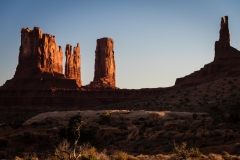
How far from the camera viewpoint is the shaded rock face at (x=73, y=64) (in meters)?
128

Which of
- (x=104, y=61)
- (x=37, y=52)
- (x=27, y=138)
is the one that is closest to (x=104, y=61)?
(x=104, y=61)

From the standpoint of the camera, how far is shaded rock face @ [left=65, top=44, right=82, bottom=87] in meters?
128

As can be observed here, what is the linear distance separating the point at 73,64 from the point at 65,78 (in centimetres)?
2496

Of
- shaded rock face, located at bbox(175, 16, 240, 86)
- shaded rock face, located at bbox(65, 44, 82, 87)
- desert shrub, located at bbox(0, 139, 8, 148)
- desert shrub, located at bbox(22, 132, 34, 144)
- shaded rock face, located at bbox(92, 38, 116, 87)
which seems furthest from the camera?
shaded rock face, located at bbox(65, 44, 82, 87)

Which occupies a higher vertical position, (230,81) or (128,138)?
(230,81)

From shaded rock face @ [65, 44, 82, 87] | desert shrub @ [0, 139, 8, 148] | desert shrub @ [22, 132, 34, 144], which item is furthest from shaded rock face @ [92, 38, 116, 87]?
desert shrub @ [0, 139, 8, 148]

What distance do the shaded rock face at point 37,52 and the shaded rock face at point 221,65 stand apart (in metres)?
38.1

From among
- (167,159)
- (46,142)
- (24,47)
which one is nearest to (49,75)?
(24,47)

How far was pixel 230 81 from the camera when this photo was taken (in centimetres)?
7319

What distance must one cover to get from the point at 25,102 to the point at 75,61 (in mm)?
35880

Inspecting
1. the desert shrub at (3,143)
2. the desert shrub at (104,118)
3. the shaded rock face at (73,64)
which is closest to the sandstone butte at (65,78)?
the shaded rock face at (73,64)

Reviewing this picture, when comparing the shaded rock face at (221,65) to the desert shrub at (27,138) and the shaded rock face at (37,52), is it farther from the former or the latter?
the desert shrub at (27,138)

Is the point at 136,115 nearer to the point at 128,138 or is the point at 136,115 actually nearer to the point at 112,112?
the point at 112,112

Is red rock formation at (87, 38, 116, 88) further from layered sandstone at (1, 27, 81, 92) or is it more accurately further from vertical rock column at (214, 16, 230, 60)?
vertical rock column at (214, 16, 230, 60)
